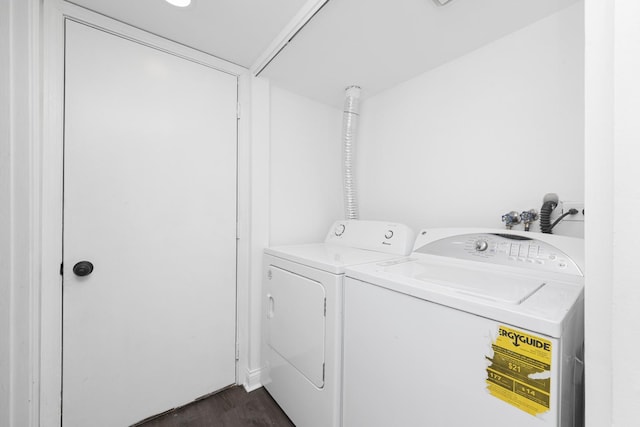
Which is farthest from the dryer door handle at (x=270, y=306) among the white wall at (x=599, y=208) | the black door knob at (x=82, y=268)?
the white wall at (x=599, y=208)

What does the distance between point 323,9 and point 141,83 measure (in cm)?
110

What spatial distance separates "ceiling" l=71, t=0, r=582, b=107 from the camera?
1.21 metres

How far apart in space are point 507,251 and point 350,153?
4.17ft

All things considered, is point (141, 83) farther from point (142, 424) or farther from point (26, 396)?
point (142, 424)

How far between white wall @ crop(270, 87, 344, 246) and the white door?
331mm

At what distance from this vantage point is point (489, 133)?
143 centimetres

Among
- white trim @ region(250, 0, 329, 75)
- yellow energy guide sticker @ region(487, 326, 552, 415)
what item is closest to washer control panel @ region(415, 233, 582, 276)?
yellow energy guide sticker @ region(487, 326, 552, 415)

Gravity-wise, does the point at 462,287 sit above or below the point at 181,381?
above

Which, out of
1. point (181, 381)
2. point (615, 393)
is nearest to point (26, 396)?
point (181, 381)

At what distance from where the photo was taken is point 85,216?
4.17 ft

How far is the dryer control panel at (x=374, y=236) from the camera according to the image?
1.52 m

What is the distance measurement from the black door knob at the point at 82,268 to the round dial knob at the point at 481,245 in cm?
195

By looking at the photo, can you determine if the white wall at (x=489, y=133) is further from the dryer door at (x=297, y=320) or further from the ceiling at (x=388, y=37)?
the dryer door at (x=297, y=320)

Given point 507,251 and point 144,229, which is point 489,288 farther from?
point 144,229
